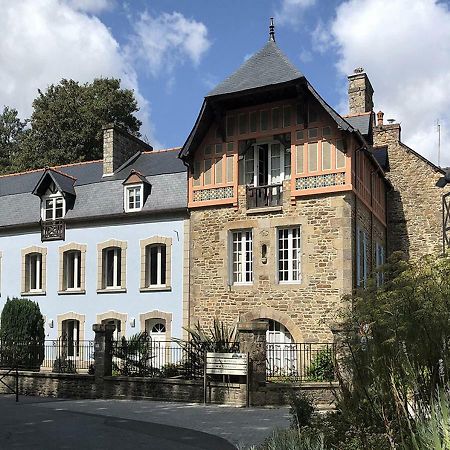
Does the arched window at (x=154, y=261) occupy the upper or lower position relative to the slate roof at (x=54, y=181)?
lower

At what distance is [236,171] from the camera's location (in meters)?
20.3

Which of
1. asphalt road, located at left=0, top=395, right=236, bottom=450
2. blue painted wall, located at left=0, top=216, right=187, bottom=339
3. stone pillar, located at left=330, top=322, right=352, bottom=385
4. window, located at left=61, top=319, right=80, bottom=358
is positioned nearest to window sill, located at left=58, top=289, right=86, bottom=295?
blue painted wall, located at left=0, top=216, right=187, bottom=339

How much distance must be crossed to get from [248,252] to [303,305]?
8.05 feet

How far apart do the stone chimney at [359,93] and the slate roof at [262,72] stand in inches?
206

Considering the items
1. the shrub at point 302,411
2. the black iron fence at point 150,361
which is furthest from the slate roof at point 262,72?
the shrub at point 302,411

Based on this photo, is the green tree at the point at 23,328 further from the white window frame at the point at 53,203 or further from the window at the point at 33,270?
the white window frame at the point at 53,203

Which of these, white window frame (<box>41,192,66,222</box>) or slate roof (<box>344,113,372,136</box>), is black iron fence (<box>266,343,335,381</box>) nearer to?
slate roof (<box>344,113,372,136</box>)

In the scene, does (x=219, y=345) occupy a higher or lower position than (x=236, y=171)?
lower

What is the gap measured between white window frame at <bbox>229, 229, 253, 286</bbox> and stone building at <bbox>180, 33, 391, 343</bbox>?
0.03m

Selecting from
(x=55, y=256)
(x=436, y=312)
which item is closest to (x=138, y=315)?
(x=55, y=256)

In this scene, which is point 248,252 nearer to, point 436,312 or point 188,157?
point 188,157

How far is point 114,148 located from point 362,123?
369 inches

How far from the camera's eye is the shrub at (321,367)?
16.9 metres

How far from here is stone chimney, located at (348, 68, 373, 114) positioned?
25.5m
